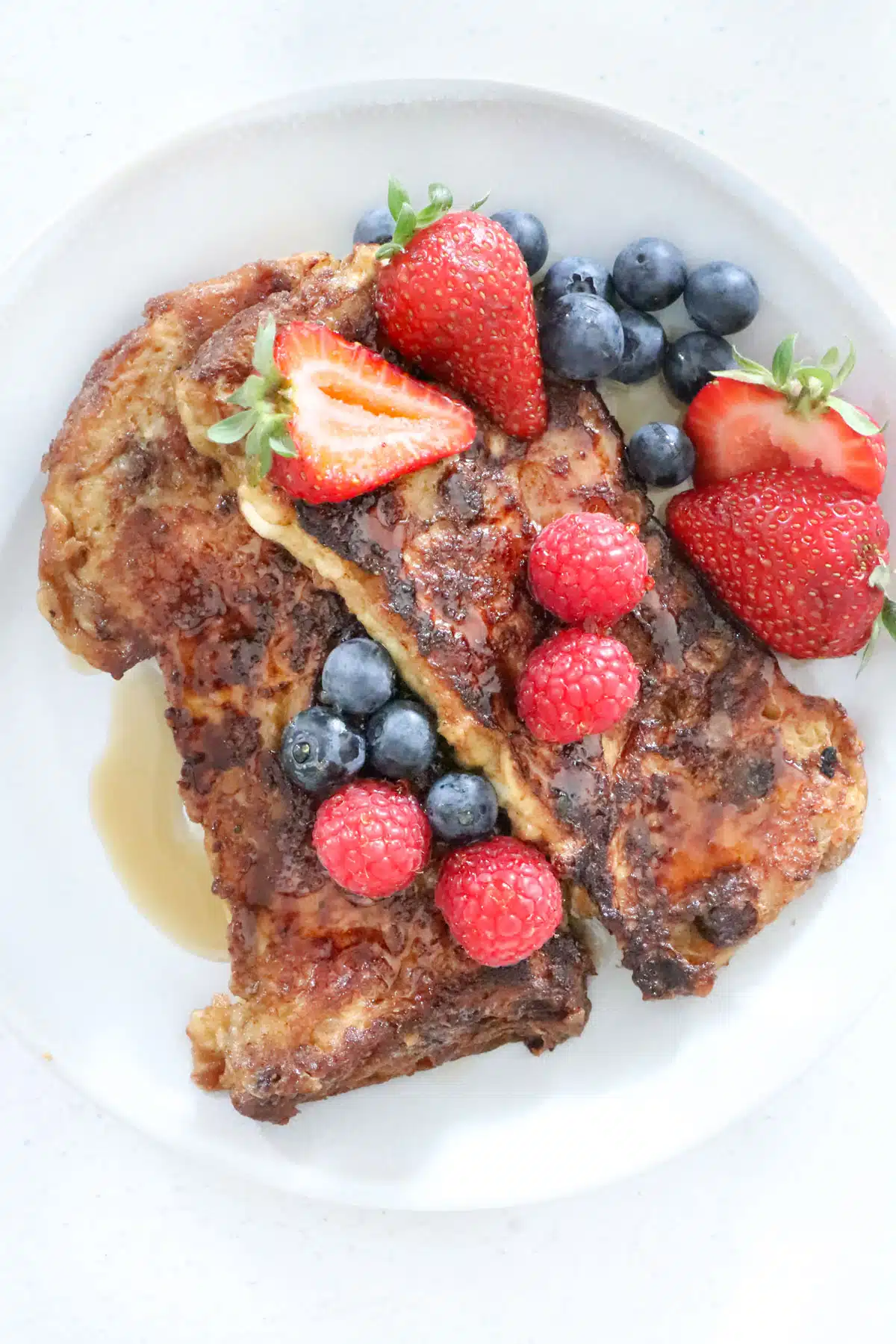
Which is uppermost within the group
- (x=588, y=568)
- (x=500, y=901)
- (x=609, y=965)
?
(x=588, y=568)

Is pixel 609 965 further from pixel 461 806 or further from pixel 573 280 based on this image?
pixel 573 280

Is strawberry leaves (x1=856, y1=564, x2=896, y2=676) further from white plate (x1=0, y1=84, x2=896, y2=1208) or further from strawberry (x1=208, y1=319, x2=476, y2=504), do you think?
strawberry (x1=208, y1=319, x2=476, y2=504)

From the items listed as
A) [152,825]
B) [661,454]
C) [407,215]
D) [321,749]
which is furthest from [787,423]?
[152,825]

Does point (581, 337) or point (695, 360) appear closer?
point (581, 337)

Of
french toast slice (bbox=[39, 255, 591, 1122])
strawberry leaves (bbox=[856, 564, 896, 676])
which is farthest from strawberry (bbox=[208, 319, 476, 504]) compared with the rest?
strawberry leaves (bbox=[856, 564, 896, 676])

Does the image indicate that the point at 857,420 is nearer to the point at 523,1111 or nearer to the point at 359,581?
the point at 359,581

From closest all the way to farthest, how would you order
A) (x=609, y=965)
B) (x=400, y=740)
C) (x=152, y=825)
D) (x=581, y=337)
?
(x=400, y=740)
(x=581, y=337)
(x=609, y=965)
(x=152, y=825)

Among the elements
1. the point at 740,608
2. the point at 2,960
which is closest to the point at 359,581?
the point at 740,608
